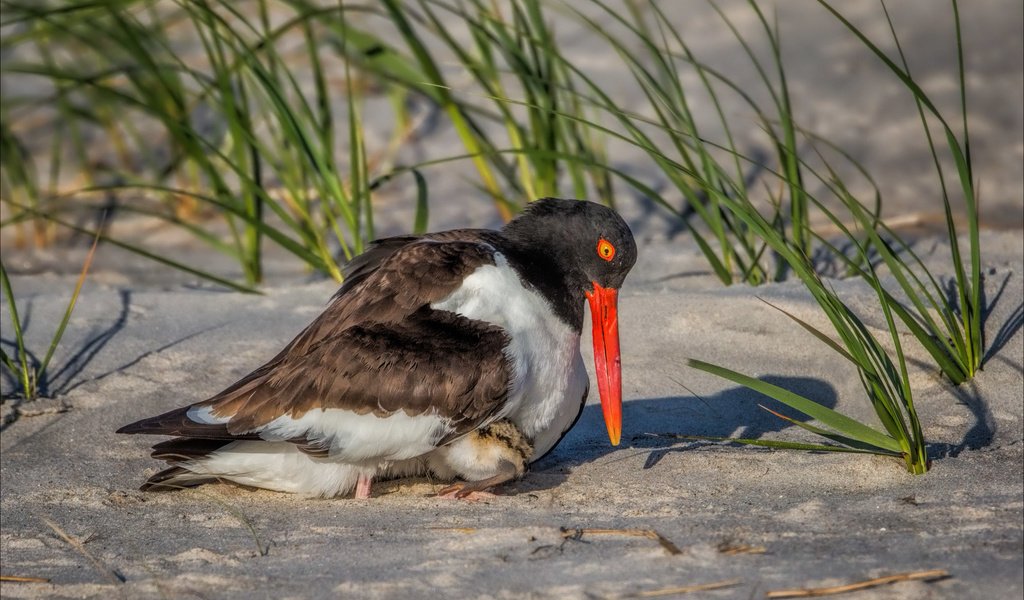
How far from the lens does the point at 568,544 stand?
9.78 ft

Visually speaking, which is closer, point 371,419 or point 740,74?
point 371,419

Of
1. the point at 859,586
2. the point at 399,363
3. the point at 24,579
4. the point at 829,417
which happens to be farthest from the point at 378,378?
the point at 859,586

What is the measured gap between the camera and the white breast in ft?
11.5

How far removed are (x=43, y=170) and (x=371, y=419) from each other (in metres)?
5.58

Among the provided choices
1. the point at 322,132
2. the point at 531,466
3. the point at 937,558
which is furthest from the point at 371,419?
the point at 322,132

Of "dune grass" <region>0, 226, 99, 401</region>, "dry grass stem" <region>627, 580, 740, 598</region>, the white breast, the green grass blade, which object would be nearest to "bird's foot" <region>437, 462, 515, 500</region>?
the white breast

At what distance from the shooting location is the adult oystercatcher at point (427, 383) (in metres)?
3.43

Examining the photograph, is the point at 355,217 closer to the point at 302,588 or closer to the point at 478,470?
the point at 478,470

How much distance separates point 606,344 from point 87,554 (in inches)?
65.7

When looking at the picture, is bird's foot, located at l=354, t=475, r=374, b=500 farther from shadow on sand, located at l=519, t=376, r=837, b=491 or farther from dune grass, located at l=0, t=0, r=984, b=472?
dune grass, located at l=0, t=0, r=984, b=472

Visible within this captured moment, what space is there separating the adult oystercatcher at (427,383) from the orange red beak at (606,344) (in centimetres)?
1

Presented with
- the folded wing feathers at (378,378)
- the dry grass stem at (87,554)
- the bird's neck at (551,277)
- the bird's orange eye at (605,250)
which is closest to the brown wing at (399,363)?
the folded wing feathers at (378,378)

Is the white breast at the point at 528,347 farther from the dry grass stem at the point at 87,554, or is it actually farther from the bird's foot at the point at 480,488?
the dry grass stem at the point at 87,554

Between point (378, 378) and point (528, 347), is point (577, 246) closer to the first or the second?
point (528, 347)
